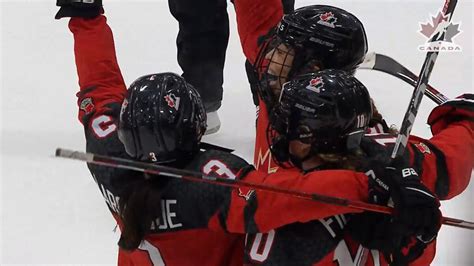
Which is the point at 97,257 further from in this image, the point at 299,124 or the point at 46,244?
the point at 299,124

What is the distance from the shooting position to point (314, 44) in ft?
5.18

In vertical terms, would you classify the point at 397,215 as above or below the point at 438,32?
below

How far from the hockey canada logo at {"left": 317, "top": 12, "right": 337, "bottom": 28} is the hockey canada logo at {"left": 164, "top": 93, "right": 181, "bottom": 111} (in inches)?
16.5

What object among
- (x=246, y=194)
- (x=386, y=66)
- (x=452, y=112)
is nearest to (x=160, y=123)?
(x=246, y=194)

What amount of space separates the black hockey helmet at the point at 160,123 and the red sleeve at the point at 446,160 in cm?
35

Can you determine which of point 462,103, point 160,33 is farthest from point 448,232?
point 160,33

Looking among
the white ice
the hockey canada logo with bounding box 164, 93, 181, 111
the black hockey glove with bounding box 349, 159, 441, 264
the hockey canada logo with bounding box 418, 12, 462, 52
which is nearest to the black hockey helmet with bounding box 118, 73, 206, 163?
the hockey canada logo with bounding box 164, 93, 181, 111

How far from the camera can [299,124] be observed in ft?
4.21

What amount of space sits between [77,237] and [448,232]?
3.12 ft

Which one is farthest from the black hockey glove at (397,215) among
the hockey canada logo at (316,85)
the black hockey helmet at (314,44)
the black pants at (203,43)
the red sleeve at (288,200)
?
the black pants at (203,43)

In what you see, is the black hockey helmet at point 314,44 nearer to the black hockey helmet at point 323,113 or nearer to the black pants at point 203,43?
the black hockey helmet at point 323,113

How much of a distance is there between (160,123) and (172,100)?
0.05m

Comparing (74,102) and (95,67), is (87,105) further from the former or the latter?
(74,102)

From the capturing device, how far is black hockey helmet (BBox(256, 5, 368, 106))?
158 centimetres
